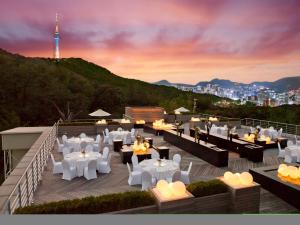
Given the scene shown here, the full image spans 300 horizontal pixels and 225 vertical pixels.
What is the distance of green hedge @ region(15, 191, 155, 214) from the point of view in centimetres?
410

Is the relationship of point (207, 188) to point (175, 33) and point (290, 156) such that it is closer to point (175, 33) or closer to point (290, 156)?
point (290, 156)

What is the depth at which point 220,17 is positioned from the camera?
52.6 feet

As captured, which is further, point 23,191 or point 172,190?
point 23,191

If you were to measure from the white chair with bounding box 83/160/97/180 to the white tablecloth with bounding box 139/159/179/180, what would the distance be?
1463 millimetres

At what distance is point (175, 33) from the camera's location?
20125 mm

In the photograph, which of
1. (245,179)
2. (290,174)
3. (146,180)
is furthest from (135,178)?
(290,174)

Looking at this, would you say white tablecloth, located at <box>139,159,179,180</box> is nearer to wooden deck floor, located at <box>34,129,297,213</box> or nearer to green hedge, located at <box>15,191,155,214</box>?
wooden deck floor, located at <box>34,129,297,213</box>

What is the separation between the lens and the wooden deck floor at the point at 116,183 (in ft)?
19.7

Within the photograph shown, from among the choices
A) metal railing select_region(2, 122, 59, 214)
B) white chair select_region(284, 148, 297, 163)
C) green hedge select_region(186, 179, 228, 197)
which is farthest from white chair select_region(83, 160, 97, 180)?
white chair select_region(284, 148, 297, 163)

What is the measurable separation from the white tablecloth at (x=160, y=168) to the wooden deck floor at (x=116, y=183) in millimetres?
566

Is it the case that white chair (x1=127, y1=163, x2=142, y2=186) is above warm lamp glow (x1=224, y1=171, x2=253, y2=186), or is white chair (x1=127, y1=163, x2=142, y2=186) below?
below

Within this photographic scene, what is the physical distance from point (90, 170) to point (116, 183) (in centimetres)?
90

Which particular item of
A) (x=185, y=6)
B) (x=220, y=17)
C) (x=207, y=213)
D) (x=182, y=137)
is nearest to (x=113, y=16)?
(x=185, y=6)

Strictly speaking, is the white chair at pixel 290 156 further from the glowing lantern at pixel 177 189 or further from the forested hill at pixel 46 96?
the forested hill at pixel 46 96
